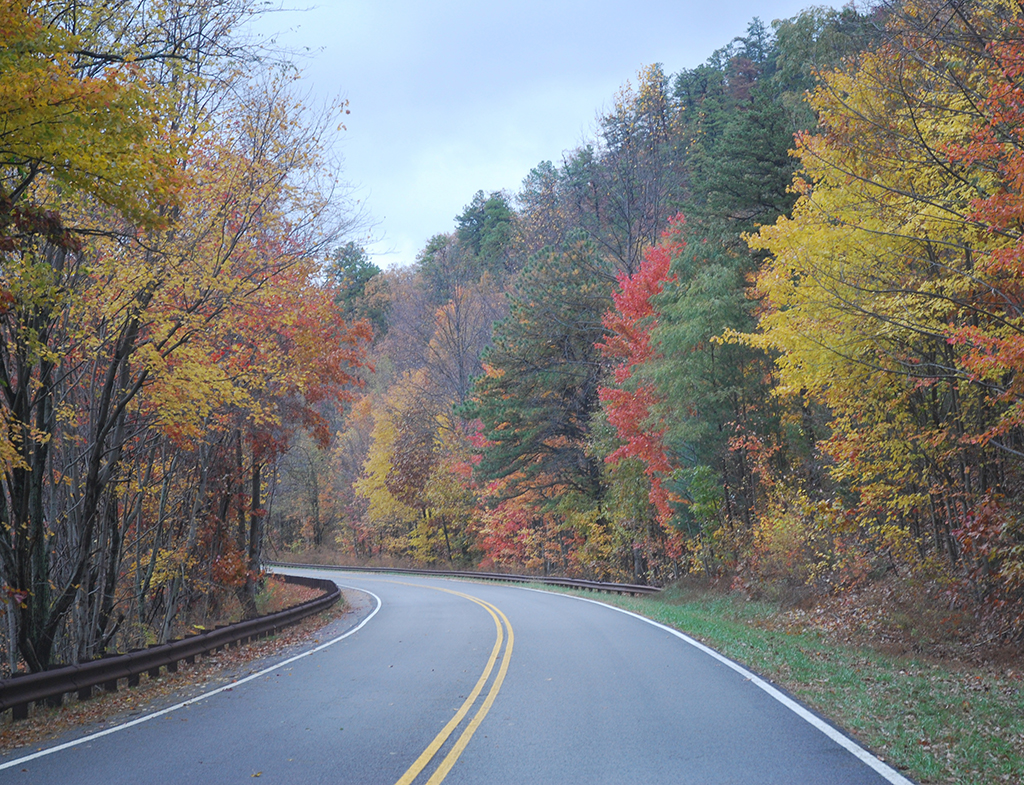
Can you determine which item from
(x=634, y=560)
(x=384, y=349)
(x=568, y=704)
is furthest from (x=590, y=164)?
(x=568, y=704)

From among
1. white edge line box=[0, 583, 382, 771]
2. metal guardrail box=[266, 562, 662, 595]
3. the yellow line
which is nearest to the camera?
the yellow line

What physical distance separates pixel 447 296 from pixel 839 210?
38.1 metres

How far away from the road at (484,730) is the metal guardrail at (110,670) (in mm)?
1497

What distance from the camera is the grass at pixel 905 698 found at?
5.64m

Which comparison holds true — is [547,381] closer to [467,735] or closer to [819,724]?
[819,724]

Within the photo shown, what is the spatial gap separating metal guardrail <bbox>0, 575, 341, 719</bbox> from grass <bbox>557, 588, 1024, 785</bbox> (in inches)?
329

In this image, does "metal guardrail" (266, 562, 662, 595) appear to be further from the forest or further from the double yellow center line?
the double yellow center line

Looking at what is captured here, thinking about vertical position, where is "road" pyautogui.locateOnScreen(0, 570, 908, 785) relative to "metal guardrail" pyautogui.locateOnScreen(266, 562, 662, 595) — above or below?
above

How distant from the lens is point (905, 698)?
7.98 meters

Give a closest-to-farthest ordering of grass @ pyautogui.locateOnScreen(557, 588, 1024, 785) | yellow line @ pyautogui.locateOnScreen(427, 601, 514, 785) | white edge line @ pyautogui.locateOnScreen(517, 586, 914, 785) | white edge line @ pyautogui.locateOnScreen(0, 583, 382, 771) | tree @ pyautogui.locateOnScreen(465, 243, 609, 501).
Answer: white edge line @ pyautogui.locateOnScreen(517, 586, 914, 785), yellow line @ pyautogui.locateOnScreen(427, 601, 514, 785), grass @ pyautogui.locateOnScreen(557, 588, 1024, 785), white edge line @ pyautogui.locateOnScreen(0, 583, 382, 771), tree @ pyautogui.locateOnScreen(465, 243, 609, 501)

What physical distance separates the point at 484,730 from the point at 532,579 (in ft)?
92.0

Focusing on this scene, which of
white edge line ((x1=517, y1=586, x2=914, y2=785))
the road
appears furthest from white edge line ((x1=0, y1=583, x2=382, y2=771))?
white edge line ((x1=517, y1=586, x2=914, y2=785))

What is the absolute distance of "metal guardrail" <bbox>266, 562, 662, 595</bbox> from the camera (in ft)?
83.7

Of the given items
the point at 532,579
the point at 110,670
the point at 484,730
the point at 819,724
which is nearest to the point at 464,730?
the point at 484,730
